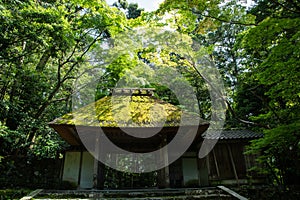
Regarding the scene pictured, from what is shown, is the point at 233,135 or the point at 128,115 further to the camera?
the point at 233,135

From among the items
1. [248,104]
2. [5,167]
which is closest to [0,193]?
[5,167]

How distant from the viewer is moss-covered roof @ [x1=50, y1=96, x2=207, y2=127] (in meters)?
7.28

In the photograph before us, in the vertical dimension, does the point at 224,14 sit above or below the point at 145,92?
above

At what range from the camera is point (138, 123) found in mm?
7438

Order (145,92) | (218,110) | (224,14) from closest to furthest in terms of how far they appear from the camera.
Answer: (224,14) < (145,92) < (218,110)

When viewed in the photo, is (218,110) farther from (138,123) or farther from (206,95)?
(138,123)

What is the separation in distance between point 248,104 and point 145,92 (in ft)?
25.9

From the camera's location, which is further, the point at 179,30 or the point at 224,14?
the point at 179,30

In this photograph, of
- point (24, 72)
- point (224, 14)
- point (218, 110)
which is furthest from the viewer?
point (218, 110)

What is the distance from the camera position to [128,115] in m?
7.96

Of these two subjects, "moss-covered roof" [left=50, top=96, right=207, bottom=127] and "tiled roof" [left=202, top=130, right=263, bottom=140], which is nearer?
"moss-covered roof" [left=50, top=96, right=207, bottom=127]

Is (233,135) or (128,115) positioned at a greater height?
(128,115)

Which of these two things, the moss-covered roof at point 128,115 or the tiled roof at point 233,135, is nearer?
the moss-covered roof at point 128,115

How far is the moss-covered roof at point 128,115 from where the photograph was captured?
7.28 m
